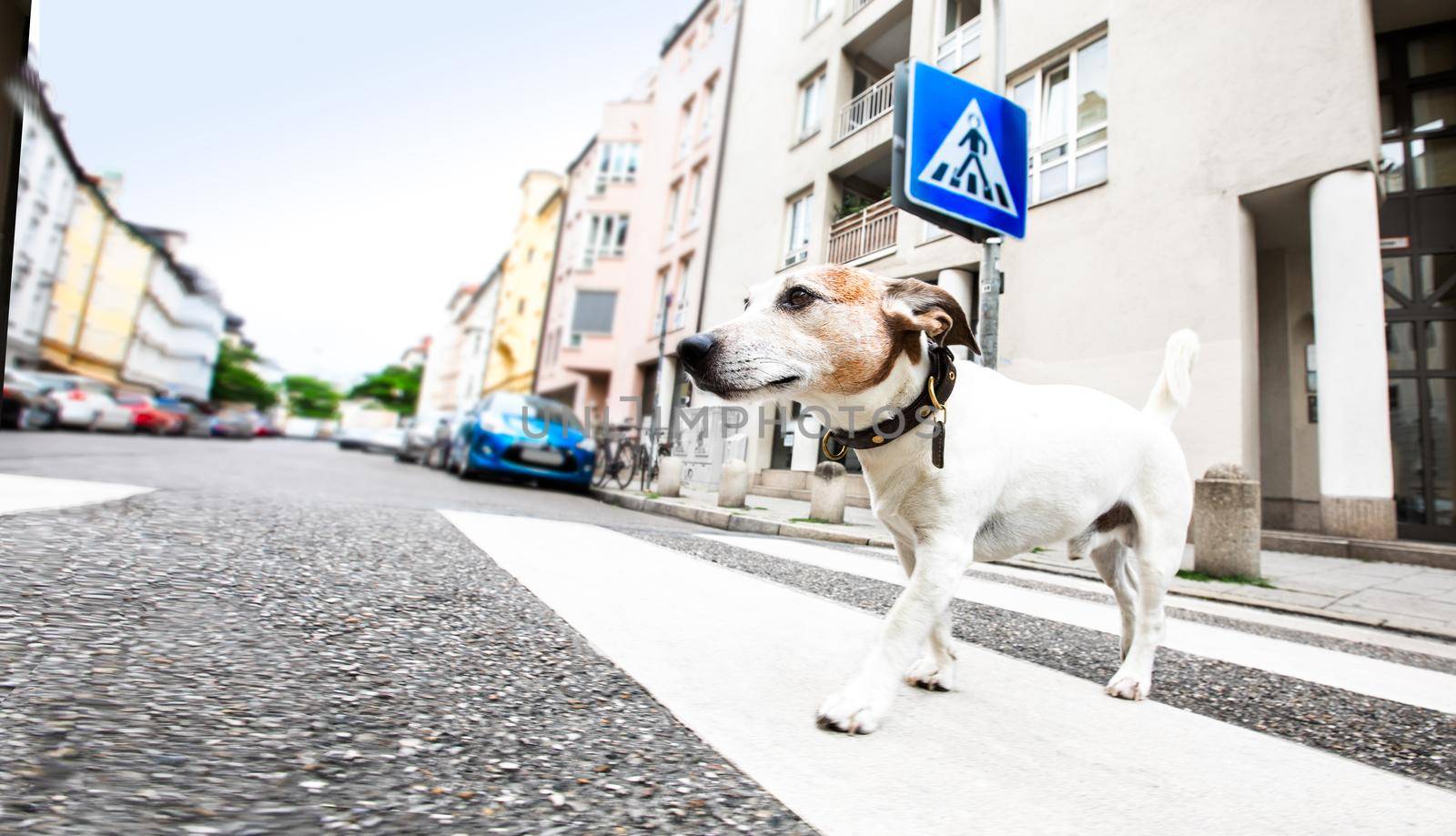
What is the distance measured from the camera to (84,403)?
18781mm

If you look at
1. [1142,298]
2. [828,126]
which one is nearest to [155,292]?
[828,126]

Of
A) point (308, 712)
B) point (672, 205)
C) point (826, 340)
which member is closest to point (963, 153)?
point (826, 340)

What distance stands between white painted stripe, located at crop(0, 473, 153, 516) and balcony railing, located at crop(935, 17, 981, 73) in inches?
520

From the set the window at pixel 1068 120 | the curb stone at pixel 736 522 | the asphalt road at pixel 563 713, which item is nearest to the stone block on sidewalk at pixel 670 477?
the curb stone at pixel 736 522

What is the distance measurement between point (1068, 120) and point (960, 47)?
3212 mm

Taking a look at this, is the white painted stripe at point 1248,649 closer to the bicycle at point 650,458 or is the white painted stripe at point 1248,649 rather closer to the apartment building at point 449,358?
the bicycle at point 650,458

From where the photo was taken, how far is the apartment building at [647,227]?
66.6 feet

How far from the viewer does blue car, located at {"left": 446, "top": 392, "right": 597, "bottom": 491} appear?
10602 millimetres

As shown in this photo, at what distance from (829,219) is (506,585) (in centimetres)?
1396

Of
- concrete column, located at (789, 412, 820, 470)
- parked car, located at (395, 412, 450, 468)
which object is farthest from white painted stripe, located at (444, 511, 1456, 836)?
parked car, located at (395, 412, 450, 468)

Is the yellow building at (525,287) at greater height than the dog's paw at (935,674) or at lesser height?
greater

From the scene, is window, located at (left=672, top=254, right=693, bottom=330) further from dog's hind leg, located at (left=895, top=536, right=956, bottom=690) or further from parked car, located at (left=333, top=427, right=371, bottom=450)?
parked car, located at (left=333, top=427, right=371, bottom=450)

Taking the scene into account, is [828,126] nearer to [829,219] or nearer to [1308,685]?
[829,219]

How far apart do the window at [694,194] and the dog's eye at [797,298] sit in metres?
19.3
